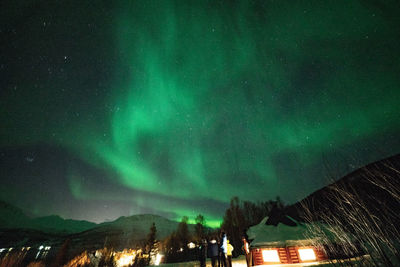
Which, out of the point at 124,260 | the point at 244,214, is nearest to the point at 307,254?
the point at 124,260

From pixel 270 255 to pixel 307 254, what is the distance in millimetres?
3297

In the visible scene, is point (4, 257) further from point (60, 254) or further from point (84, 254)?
point (60, 254)

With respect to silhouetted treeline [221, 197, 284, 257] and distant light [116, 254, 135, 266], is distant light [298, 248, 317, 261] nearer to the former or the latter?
distant light [116, 254, 135, 266]

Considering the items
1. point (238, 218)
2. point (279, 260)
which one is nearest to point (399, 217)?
point (279, 260)

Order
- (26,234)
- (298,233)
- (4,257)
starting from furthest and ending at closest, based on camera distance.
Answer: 1. (26,234)
2. (298,233)
3. (4,257)

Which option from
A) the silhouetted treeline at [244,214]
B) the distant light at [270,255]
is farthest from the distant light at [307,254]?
the silhouetted treeline at [244,214]

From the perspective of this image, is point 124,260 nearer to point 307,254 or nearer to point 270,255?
point 270,255

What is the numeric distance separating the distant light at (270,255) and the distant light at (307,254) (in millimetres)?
2142

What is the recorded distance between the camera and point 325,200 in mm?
20719

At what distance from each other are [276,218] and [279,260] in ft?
13.8

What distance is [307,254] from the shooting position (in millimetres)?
16328

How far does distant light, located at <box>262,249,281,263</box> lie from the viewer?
16703 mm

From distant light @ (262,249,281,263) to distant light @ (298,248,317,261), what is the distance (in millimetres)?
2142

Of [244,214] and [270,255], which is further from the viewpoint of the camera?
[244,214]
